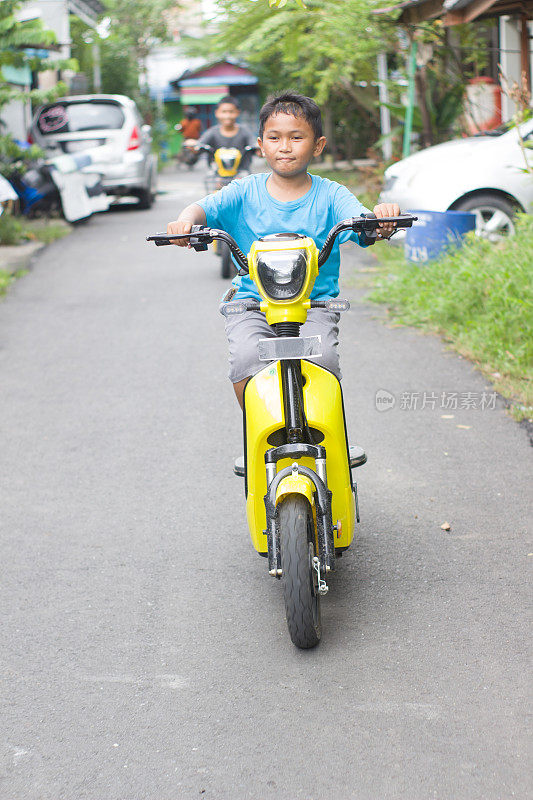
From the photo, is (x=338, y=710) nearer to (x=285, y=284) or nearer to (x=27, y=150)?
(x=285, y=284)

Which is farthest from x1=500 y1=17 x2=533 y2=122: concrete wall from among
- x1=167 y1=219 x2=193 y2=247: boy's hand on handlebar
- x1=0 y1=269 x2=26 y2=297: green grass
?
x1=167 y1=219 x2=193 y2=247: boy's hand on handlebar

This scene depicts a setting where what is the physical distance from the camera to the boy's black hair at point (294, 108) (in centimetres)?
362

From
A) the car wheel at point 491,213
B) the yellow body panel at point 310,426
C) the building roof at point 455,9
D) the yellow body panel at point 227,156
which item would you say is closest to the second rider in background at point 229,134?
the yellow body panel at point 227,156

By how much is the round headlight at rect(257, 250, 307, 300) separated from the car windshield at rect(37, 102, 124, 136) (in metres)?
14.9

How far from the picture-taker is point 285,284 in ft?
10.6

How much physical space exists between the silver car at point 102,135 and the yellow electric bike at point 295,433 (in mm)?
14176

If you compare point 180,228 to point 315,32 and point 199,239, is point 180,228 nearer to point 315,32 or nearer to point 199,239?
point 199,239

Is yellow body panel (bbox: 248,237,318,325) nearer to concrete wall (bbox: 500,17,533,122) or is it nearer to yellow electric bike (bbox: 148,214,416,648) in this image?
yellow electric bike (bbox: 148,214,416,648)

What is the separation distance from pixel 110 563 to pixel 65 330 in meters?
5.03

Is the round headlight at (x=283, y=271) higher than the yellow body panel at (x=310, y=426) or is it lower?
higher

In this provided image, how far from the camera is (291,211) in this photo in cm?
378

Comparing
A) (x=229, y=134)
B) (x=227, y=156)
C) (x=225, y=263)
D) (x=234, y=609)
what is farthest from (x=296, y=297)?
(x=229, y=134)

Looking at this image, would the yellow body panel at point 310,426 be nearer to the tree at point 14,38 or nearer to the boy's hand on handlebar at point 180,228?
the boy's hand on handlebar at point 180,228

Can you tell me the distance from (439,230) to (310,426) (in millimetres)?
6184
